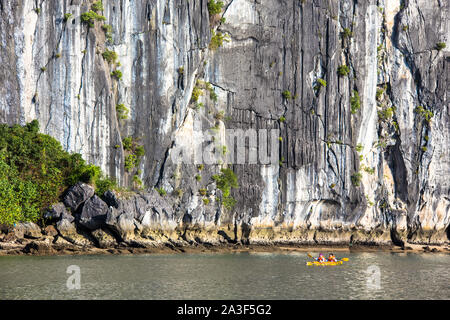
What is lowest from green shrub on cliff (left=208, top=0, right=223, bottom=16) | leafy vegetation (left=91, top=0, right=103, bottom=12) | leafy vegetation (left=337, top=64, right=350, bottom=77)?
leafy vegetation (left=337, top=64, right=350, bottom=77)

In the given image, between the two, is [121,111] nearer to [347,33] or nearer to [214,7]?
[214,7]

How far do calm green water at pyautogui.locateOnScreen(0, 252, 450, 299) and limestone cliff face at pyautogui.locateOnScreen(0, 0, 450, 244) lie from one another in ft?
28.2

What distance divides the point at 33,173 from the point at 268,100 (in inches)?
710

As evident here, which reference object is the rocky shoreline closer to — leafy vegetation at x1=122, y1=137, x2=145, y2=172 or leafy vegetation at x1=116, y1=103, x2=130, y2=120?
leafy vegetation at x1=122, y1=137, x2=145, y2=172

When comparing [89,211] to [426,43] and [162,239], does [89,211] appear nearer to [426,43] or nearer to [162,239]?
[162,239]

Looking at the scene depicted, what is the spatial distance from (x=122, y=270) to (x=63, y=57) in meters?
17.2

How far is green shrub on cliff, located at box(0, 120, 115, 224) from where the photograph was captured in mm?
32094

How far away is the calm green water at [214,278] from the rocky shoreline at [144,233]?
263cm

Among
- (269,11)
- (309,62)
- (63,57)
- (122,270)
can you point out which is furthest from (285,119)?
(122,270)

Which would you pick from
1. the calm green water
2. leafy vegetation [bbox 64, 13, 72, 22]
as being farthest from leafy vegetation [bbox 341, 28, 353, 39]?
leafy vegetation [bbox 64, 13, 72, 22]

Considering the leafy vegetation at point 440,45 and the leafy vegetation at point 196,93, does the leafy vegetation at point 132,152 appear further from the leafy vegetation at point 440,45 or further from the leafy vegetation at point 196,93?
the leafy vegetation at point 440,45

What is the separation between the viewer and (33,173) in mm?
34312

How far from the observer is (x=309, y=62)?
4388cm

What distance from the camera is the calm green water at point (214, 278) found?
68.8 feet
